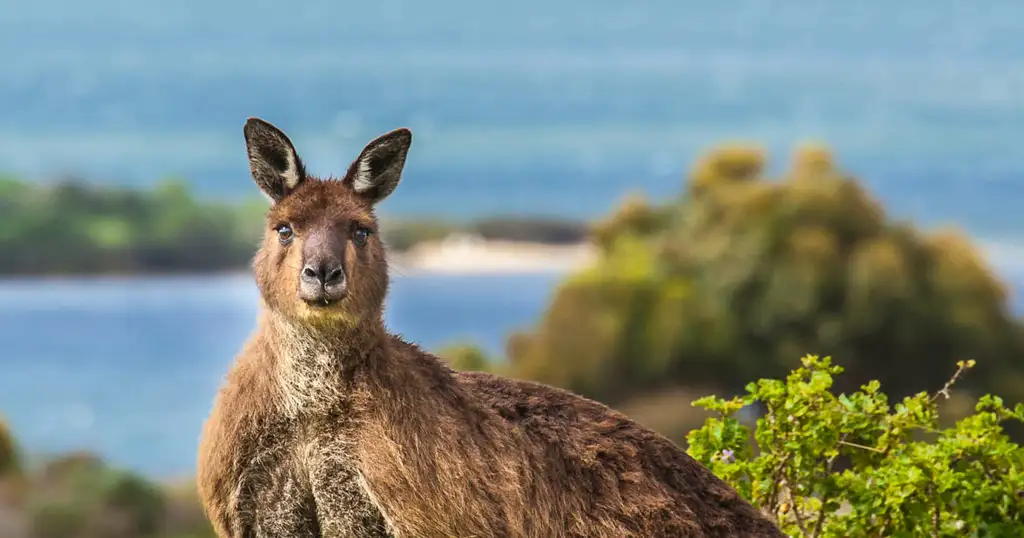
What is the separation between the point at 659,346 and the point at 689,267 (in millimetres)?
807

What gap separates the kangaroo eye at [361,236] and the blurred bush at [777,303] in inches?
239

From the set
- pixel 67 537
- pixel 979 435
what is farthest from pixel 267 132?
pixel 67 537

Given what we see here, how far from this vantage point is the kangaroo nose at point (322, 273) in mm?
3902

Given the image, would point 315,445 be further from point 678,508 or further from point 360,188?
point 678,508

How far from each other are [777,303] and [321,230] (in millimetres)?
6928

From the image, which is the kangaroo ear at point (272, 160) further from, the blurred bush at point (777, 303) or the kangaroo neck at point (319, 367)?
the blurred bush at point (777, 303)

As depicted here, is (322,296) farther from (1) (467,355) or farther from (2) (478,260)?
(2) (478,260)

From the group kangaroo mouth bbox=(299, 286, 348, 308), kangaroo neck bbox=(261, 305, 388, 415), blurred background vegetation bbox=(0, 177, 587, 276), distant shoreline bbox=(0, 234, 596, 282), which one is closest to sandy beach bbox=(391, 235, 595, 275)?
distant shoreline bbox=(0, 234, 596, 282)

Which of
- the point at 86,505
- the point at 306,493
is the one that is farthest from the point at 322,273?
the point at 86,505

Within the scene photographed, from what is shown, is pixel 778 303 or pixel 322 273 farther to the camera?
pixel 778 303

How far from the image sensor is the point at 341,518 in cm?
409

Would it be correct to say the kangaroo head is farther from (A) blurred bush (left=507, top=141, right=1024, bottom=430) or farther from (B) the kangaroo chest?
(A) blurred bush (left=507, top=141, right=1024, bottom=430)

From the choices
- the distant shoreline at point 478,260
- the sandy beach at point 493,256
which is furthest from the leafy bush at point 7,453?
the sandy beach at point 493,256

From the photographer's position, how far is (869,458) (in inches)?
215
